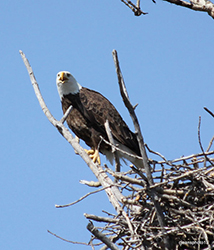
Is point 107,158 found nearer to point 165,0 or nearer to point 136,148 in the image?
point 136,148

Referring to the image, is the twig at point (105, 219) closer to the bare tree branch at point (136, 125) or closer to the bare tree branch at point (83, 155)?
the bare tree branch at point (83, 155)

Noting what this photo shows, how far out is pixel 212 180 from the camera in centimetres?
496

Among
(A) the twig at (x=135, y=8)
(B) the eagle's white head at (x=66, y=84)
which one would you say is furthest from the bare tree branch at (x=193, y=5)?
(B) the eagle's white head at (x=66, y=84)

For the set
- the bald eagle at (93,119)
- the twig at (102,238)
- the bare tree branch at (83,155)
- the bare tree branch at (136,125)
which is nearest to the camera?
the bare tree branch at (136,125)

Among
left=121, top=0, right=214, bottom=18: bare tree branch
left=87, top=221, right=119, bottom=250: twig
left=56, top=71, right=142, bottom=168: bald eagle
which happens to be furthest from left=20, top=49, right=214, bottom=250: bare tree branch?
left=56, top=71, right=142, bottom=168: bald eagle

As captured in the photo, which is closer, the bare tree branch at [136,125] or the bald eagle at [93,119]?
the bare tree branch at [136,125]

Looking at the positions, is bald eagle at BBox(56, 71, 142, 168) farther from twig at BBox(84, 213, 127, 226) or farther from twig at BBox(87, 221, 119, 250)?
twig at BBox(87, 221, 119, 250)

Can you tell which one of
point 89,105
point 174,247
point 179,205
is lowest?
point 174,247

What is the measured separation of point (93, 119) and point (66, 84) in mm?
752

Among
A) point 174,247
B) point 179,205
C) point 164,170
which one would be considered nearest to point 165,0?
point 164,170

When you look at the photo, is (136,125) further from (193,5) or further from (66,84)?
(66,84)

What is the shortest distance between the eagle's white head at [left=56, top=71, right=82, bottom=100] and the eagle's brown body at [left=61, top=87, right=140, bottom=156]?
0.08 metres

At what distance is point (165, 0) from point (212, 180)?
6.62ft

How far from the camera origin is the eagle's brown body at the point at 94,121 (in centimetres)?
827
